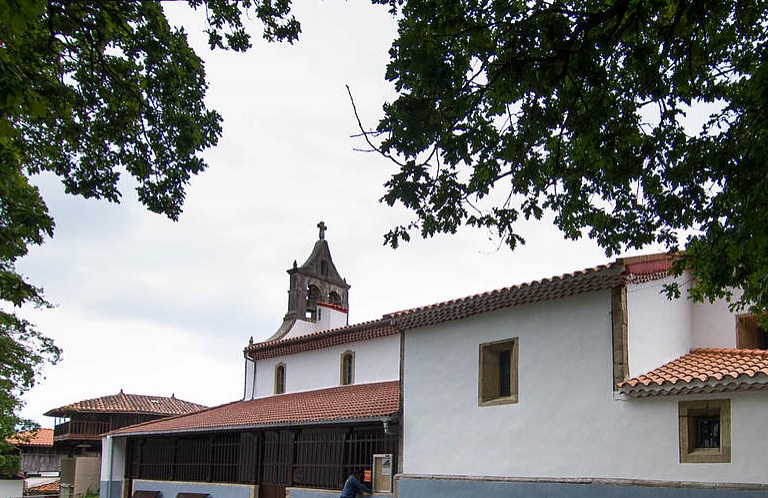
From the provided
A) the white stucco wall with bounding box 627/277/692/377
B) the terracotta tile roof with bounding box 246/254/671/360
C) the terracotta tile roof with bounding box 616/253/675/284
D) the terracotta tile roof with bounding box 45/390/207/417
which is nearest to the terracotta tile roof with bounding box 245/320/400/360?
the terracotta tile roof with bounding box 246/254/671/360

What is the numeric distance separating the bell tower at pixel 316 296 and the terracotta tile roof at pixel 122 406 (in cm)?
1173

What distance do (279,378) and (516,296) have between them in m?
12.1

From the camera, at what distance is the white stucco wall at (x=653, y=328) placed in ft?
40.5

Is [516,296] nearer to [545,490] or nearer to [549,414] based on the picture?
[549,414]

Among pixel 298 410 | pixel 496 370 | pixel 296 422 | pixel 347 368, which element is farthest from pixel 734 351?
pixel 347 368

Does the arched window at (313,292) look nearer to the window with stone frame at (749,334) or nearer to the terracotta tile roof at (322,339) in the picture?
the terracotta tile roof at (322,339)

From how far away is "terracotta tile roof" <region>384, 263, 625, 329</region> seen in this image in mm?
12352

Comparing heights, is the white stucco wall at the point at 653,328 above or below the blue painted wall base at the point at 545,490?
above

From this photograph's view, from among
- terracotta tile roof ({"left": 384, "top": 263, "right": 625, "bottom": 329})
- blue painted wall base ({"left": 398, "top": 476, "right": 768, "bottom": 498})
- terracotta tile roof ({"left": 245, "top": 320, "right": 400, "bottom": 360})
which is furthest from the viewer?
terracotta tile roof ({"left": 245, "top": 320, "right": 400, "bottom": 360})

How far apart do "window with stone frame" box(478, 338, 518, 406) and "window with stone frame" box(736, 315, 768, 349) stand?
382 cm

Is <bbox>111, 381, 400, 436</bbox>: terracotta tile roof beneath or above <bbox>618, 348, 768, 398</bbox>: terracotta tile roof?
beneath

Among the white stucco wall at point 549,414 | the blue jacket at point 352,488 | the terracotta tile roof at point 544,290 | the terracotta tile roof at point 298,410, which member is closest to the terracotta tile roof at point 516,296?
the terracotta tile roof at point 544,290

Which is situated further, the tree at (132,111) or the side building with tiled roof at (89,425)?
the side building with tiled roof at (89,425)

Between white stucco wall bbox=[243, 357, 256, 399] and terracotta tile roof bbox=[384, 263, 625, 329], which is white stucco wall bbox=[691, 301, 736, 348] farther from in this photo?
white stucco wall bbox=[243, 357, 256, 399]
